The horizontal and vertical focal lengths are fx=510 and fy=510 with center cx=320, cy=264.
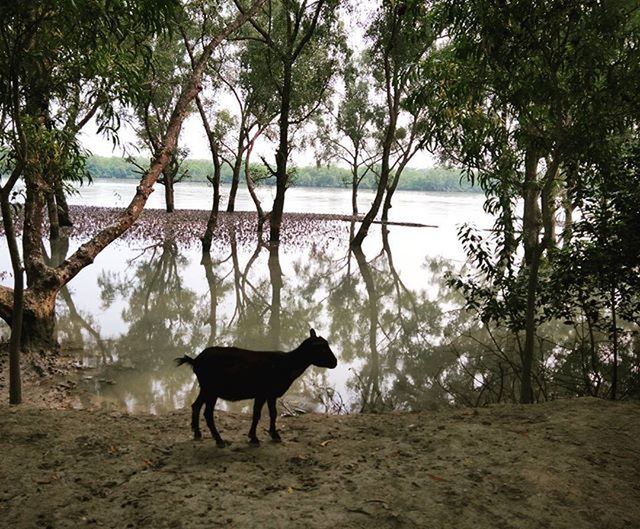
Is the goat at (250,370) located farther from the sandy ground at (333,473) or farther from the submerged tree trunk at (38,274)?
the submerged tree trunk at (38,274)

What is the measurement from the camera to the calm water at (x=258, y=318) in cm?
862

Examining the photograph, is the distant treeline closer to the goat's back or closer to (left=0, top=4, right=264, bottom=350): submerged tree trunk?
(left=0, top=4, right=264, bottom=350): submerged tree trunk

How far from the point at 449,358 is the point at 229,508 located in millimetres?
7667

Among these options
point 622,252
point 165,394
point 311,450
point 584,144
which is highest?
point 584,144

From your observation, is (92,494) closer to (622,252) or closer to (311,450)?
(311,450)

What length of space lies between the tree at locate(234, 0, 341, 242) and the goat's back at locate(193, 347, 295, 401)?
1712cm

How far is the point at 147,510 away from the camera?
3.57 m

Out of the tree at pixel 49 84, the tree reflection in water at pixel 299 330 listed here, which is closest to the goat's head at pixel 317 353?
the tree reflection in water at pixel 299 330

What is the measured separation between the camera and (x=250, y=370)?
185 inches

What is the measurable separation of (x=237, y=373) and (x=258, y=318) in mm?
8159

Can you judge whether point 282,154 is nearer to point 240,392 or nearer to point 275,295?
point 275,295

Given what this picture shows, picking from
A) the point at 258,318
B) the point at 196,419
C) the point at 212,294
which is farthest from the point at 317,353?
the point at 212,294

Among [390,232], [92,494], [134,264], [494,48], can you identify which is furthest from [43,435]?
[390,232]

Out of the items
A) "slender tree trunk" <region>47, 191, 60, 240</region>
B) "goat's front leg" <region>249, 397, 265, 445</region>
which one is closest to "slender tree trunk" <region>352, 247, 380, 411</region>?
"goat's front leg" <region>249, 397, 265, 445</region>
